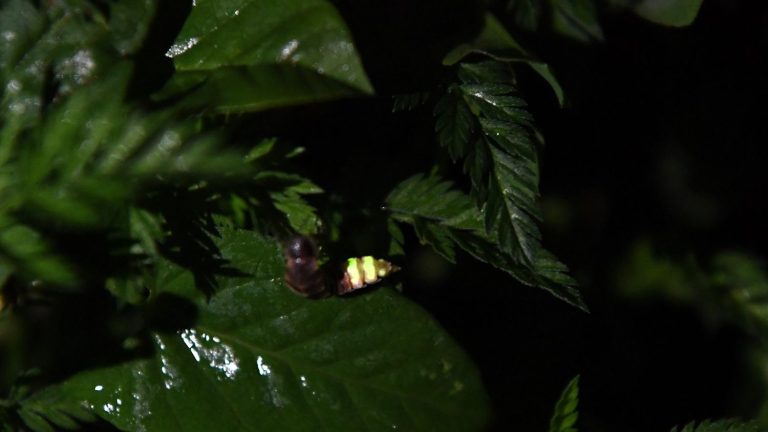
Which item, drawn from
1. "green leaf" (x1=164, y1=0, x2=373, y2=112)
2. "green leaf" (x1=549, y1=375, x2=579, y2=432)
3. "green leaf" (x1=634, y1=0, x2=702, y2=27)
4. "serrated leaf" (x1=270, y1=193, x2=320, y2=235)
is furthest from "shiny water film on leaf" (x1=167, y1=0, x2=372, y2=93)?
"green leaf" (x1=634, y1=0, x2=702, y2=27)

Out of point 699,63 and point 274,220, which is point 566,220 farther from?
point 274,220

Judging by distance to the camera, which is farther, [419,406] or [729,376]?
[729,376]

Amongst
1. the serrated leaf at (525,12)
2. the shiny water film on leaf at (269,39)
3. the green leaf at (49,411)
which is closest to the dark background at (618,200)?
the serrated leaf at (525,12)

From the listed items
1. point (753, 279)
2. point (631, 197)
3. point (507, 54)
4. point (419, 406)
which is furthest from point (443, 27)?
point (753, 279)

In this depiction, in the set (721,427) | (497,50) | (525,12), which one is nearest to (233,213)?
(497,50)

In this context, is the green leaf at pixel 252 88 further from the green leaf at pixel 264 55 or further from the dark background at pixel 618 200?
the dark background at pixel 618 200

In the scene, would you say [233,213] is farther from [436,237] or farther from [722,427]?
[722,427]

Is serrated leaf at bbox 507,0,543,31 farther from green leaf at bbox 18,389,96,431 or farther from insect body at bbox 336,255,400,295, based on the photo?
green leaf at bbox 18,389,96,431
